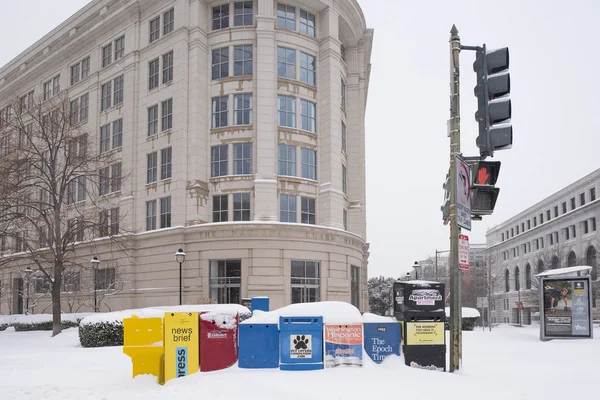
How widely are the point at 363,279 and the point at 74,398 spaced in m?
33.4

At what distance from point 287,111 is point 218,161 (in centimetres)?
533

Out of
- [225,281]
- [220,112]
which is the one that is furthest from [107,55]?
[225,281]

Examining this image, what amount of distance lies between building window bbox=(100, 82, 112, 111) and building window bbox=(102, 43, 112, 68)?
1614mm

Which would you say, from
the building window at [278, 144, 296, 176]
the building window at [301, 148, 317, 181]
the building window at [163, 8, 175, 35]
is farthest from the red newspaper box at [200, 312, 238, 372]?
the building window at [163, 8, 175, 35]

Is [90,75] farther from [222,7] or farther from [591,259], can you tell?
[591,259]

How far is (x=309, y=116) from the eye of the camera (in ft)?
117

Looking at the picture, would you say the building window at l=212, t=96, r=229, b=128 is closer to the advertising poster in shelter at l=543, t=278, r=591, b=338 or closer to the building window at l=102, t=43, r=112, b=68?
the building window at l=102, t=43, r=112, b=68

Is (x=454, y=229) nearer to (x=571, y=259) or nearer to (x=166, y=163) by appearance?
(x=166, y=163)

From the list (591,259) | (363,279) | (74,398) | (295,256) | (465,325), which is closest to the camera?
(74,398)

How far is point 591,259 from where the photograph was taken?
67000mm

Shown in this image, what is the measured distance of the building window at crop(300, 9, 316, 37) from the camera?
36550mm

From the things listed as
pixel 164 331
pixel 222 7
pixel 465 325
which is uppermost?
pixel 222 7

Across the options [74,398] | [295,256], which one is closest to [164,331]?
[74,398]

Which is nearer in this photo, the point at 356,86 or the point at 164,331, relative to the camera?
the point at 164,331
